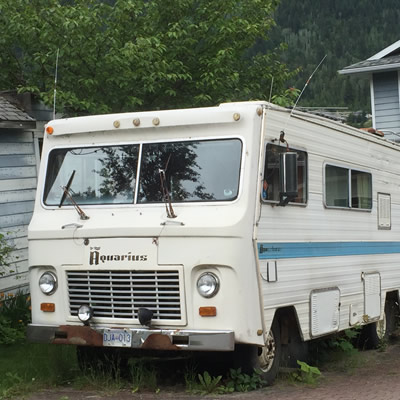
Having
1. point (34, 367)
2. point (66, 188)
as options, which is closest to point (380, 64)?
point (66, 188)

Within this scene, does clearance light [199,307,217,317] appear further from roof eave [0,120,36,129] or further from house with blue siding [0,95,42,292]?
roof eave [0,120,36,129]

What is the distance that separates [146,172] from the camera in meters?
8.77

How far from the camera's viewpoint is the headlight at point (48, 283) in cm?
880

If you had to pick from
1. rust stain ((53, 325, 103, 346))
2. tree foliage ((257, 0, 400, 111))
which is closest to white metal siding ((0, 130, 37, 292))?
rust stain ((53, 325, 103, 346))

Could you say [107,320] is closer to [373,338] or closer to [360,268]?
[360,268]

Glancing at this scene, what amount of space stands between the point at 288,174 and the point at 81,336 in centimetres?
251

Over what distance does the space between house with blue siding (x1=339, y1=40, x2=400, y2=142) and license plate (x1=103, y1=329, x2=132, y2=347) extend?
45.9 feet

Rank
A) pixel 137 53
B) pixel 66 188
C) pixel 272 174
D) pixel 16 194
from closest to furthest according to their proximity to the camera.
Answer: pixel 272 174 < pixel 66 188 < pixel 16 194 < pixel 137 53

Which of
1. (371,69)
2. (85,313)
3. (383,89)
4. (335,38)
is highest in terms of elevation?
(335,38)

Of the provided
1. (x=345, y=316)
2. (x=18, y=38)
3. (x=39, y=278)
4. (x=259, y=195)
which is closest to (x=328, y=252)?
(x=345, y=316)

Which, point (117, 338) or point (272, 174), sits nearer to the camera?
point (117, 338)

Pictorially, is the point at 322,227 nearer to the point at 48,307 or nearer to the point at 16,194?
the point at 48,307

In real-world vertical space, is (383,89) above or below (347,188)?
above

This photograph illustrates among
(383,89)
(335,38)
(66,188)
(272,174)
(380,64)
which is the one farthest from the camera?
(335,38)
